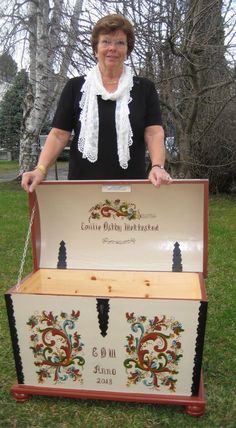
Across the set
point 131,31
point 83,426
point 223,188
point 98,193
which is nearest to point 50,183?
point 98,193

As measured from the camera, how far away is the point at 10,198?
9.65 m

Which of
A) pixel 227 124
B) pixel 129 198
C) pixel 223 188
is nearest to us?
pixel 129 198

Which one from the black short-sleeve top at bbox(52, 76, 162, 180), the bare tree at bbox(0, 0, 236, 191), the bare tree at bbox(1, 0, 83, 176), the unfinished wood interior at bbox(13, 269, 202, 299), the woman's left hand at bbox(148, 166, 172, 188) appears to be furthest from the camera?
the bare tree at bbox(1, 0, 83, 176)

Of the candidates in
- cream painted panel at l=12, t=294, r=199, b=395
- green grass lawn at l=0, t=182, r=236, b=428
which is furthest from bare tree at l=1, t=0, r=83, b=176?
cream painted panel at l=12, t=294, r=199, b=395

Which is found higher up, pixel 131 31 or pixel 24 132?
pixel 131 31

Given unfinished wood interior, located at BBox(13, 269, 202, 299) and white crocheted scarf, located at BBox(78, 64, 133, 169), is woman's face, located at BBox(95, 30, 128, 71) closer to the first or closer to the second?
white crocheted scarf, located at BBox(78, 64, 133, 169)

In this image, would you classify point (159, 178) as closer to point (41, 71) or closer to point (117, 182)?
point (117, 182)

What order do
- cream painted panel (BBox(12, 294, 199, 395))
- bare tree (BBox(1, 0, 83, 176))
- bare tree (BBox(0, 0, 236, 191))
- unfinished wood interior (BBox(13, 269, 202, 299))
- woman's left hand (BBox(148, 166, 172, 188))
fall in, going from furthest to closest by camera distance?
1. bare tree (BBox(1, 0, 83, 176))
2. bare tree (BBox(0, 0, 236, 191))
3. unfinished wood interior (BBox(13, 269, 202, 299))
4. woman's left hand (BBox(148, 166, 172, 188))
5. cream painted panel (BBox(12, 294, 199, 395))

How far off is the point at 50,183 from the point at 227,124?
23.4ft

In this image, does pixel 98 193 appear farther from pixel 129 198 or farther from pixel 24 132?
pixel 24 132

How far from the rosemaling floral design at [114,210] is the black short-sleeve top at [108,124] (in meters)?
0.14

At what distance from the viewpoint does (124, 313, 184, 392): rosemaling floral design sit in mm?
2160

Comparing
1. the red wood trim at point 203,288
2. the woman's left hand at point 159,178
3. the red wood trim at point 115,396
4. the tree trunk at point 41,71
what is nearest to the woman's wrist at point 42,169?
the woman's left hand at point 159,178

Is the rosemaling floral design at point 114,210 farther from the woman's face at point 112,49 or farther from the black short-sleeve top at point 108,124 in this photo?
the woman's face at point 112,49
